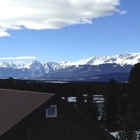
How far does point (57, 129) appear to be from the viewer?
16.8 m

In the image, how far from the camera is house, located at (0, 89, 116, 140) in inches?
599

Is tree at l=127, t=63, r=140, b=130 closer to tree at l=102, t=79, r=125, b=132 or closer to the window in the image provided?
tree at l=102, t=79, r=125, b=132

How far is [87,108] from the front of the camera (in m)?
48.0

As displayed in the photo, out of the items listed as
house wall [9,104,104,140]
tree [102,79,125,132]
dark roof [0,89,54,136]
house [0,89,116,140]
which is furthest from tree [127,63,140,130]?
dark roof [0,89,54,136]

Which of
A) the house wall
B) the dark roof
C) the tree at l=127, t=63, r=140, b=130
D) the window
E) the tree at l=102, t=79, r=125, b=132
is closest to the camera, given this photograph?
the dark roof

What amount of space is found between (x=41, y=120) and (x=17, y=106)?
1.44m

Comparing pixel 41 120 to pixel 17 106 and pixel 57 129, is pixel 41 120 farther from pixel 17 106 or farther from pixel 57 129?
pixel 17 106

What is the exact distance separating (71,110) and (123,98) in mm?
30550

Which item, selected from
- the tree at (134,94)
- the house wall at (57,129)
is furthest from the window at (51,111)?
the tree at (134,94)

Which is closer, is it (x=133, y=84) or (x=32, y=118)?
(x=32, y=118)

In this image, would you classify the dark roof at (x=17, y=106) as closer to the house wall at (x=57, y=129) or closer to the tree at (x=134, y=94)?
the house wall at (x=57, y=129)

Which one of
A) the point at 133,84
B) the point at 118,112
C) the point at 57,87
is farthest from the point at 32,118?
the point at 57,87

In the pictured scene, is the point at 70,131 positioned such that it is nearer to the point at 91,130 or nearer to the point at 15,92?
the point at 91,130

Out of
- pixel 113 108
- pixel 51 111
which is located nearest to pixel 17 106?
pixel 51 111
